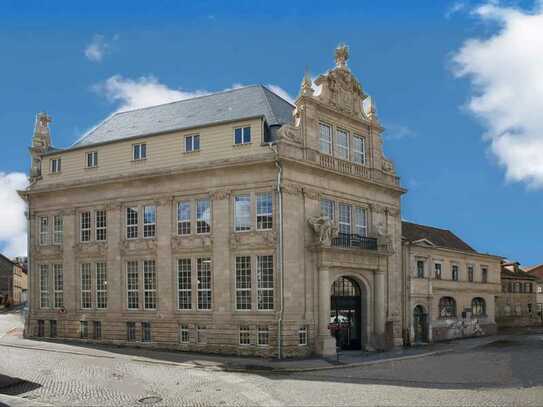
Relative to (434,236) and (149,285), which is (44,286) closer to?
(149,285)

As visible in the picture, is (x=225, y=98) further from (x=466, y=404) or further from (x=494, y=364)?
(x=466, y=404)

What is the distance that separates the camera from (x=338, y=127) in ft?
142

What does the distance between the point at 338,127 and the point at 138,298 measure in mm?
17367

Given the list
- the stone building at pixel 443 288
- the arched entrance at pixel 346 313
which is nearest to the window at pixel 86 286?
the arched entrance at pixel 346 313

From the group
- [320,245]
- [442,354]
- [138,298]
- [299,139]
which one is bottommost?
[442,354]

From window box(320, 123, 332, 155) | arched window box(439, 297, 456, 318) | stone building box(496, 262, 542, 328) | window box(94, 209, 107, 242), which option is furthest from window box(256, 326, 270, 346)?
stone building box(496, 262, 542, 328)

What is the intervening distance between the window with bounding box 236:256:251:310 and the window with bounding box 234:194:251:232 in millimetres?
1858

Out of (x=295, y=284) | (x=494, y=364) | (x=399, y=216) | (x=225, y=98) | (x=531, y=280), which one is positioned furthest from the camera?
(x=531, y=280)

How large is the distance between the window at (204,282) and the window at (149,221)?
425 cm

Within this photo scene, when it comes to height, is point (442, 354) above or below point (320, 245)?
below

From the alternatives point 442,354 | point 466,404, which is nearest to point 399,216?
point 442,354

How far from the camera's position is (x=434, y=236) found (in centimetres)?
6353

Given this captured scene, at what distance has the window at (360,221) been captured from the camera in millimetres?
44031

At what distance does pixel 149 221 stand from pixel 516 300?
5005cm
